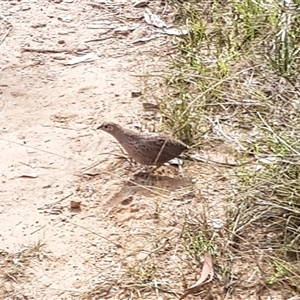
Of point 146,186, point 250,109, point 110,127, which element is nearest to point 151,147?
point 146,186

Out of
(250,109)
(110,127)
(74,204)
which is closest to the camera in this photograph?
(74,204)

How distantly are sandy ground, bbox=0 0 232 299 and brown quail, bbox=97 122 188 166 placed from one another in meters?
0.12

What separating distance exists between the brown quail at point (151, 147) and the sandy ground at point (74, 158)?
121mm

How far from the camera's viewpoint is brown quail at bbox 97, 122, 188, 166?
3713 millimetres

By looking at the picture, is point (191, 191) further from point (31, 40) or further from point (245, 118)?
point (31, 40)

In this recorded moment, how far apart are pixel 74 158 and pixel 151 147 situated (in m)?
0.49

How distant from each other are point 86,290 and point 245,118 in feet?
5.03

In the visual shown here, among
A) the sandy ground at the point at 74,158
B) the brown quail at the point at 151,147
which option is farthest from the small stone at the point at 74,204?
the brown quail at the point at 151,147

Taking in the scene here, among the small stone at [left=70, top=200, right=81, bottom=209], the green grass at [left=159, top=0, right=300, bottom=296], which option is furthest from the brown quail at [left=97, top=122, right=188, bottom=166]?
the small stone at [left=70, top=200, right=81, bottom=209]

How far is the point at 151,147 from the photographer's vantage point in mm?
3717

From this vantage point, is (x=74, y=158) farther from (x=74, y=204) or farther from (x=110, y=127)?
(x=74, y=204)

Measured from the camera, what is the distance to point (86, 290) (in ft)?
10.2

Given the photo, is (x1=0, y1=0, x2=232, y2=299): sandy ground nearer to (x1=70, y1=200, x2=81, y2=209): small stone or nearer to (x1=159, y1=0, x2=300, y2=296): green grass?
(x1=70, y1=200, x2=81, y2=209): small stone

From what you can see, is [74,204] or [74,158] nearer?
[74,204]
